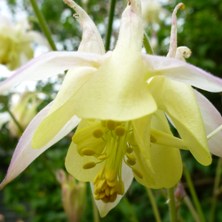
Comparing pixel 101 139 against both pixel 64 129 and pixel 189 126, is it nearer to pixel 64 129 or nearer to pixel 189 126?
pixel 64 129

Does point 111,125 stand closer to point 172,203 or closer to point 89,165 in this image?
point 89,165

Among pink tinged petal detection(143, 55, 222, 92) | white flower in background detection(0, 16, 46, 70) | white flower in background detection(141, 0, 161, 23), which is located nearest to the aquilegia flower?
pink tinged petal detection(143, 55, 222, 92)

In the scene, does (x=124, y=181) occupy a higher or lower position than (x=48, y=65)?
lower

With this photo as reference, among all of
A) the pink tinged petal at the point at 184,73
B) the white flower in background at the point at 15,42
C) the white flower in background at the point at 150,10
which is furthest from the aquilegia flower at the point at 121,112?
the white flower in background at the point at 150,10

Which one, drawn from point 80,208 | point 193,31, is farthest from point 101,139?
point 193,31

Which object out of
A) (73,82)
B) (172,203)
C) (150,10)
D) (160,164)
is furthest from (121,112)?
(150,10)

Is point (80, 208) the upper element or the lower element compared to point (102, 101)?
lower

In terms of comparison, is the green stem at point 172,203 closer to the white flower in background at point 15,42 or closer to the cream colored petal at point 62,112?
the cream colored petal at point 62,112
